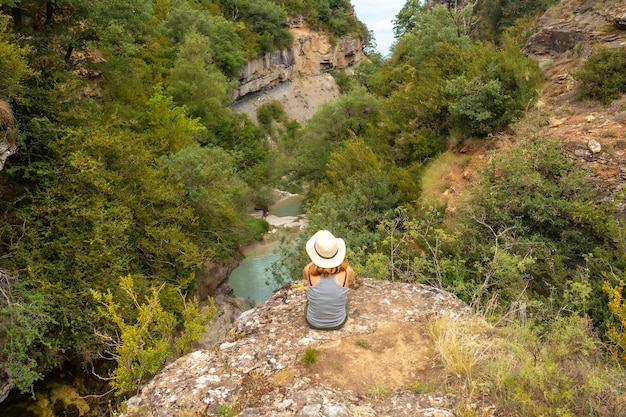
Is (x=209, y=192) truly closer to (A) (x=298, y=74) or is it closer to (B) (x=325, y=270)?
(B) (x=325, y=270)

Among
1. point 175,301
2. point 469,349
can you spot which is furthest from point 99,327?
point 469,349

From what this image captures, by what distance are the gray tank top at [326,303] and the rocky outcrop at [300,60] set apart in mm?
36539

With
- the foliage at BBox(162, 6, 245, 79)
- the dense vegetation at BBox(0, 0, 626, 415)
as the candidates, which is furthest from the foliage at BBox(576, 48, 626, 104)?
the foliage at BBox(162, 6, 245, 79)

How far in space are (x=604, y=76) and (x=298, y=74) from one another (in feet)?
133

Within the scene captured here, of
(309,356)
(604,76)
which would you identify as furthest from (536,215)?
(309,356)

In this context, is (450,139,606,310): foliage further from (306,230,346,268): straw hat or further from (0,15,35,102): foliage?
(0,15,35,102): foliage

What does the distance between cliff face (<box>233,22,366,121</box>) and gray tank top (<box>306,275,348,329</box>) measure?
120ft

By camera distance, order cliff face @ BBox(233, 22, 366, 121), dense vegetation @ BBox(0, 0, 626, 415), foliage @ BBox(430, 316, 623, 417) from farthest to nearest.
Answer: cliff face @ BBox(233, 22, 366, 121), dense vegetation @ BBox(0, 0, 626, 415), foliage @ BBox(430, 316, 623, 417)

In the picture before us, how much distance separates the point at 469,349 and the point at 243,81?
38809mm

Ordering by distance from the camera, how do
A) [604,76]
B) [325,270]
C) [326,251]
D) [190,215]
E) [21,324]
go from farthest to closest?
[190,215]
[604,76]
[21,324]
[325,270]
[326,251]

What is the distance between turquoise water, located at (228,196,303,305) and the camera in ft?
59.2

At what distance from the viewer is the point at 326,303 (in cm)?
451

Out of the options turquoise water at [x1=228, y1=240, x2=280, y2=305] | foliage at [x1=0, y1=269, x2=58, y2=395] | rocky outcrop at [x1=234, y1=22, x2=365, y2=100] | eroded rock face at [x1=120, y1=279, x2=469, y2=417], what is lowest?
turquoise water at [x1=228, y1=240, x2=280, y2=305]

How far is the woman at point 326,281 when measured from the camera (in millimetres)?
4417
